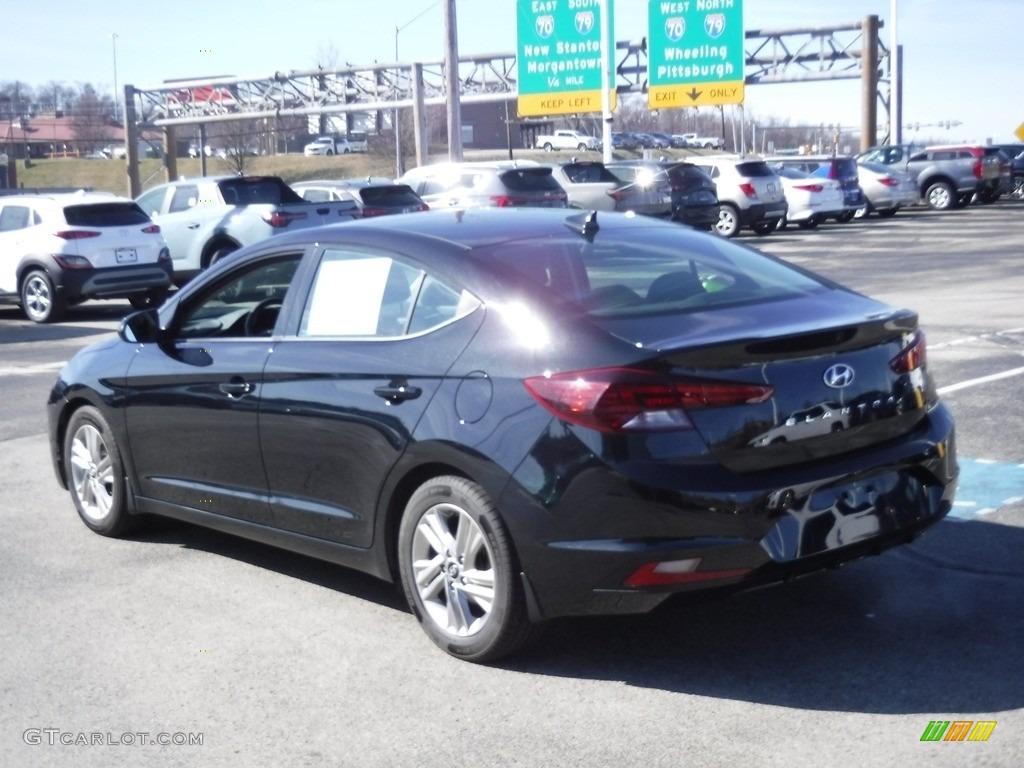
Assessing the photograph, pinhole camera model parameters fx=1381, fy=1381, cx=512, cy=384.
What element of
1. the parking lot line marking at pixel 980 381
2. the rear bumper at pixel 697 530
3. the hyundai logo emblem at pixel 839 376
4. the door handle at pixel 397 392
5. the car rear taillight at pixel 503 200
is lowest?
the parking lot line marking at pixel 980 381

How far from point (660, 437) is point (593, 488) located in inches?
10.6

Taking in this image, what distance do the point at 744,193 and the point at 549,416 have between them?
27440 mm

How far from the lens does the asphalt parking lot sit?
4199mm

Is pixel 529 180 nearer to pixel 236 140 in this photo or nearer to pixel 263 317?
pixel 263 317

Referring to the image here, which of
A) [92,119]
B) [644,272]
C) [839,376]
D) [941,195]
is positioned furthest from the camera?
[92,119]

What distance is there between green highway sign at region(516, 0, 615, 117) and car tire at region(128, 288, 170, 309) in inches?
825

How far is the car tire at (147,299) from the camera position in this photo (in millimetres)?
19297

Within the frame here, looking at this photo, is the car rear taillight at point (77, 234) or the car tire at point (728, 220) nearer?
the car rear taillight at point (77, 234)

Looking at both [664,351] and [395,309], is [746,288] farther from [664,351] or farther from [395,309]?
[395,309]

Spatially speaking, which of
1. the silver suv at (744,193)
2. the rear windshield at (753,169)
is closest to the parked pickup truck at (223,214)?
the silver suv at (744,193)

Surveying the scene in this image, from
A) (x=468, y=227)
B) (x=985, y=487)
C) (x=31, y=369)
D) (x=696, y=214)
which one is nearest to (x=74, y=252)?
(x=31, y=369)

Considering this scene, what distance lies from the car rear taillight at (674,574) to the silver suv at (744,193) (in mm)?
26843

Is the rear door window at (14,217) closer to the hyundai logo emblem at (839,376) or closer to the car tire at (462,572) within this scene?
the car tire at (462,572)

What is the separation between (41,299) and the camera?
18016 mm
